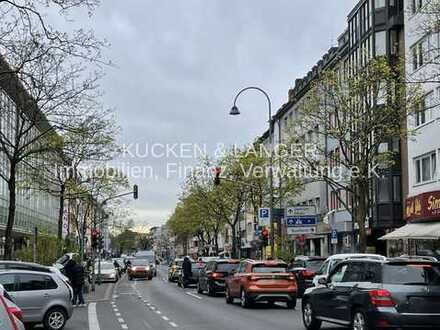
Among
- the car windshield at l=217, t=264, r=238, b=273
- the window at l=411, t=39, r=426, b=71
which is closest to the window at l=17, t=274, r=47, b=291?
the window at l=411, t=39, r=426, b=71

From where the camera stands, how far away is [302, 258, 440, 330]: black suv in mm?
13703

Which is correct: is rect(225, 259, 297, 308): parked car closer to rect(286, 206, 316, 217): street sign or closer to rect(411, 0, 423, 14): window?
rect(411, 0, 423, 14): window

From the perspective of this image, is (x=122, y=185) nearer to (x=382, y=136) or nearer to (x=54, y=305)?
(x=382, y=136)

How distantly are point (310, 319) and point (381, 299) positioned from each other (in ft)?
11.8

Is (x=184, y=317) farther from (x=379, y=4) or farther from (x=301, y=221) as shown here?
(x=379, y=4)

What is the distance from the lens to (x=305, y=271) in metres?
30.2

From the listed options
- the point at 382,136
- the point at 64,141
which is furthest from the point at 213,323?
the point at 382,136

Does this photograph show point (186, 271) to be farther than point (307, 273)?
Yes

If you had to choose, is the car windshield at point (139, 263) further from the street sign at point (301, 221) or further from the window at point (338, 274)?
the window at point (338, 274)

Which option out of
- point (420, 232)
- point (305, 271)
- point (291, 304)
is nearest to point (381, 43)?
point (420, 232)

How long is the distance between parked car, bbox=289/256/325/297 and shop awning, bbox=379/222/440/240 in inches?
206

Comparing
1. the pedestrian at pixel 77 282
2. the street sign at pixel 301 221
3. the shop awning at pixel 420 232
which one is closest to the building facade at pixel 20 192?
the pedestrian at pixel 77 282

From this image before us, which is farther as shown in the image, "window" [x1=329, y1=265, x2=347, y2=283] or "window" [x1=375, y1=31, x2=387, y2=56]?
"window" [x1=375, y1=31, x2=387, y2=56]

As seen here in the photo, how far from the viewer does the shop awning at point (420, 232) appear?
32.6 meters
